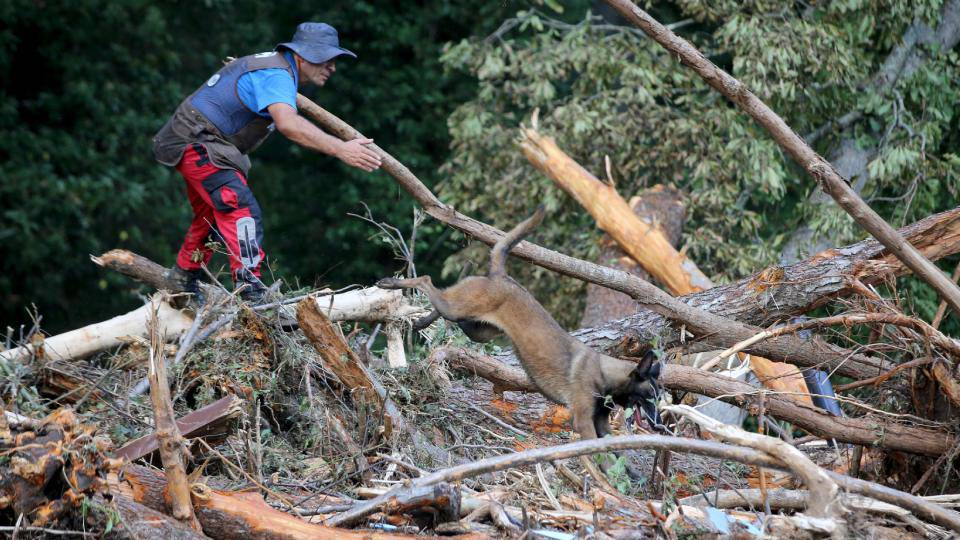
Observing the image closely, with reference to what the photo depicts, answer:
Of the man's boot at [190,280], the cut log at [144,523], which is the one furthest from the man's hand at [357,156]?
the cut log at [144,523]

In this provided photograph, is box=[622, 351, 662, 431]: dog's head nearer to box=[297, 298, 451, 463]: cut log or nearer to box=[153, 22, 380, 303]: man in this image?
box=[297, 298, 451, 463]: cut log

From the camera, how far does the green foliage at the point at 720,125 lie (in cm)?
991

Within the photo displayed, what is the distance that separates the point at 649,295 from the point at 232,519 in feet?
9.99

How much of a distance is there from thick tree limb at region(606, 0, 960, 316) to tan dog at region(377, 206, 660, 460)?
119 cm

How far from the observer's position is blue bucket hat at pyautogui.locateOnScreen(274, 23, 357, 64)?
6188 millimetres

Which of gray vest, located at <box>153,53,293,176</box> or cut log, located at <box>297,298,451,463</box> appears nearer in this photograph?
cut log, located at <box>297,298,451,463</box>

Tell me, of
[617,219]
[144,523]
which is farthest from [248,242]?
[617,219]

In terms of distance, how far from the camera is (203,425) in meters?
4.45

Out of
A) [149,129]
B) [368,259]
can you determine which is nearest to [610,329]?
[368,259]

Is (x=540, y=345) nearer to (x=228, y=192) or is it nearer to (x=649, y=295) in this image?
(x=649, y=295)

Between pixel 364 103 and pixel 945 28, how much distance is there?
763 cm

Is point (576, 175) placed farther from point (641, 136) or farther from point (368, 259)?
point (368, 259)

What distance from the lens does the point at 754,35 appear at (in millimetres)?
9938

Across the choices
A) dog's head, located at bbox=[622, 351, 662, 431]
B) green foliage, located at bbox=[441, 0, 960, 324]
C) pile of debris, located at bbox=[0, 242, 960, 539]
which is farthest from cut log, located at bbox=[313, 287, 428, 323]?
green foliage, located at bbox=[441, 0, 960, 324]
